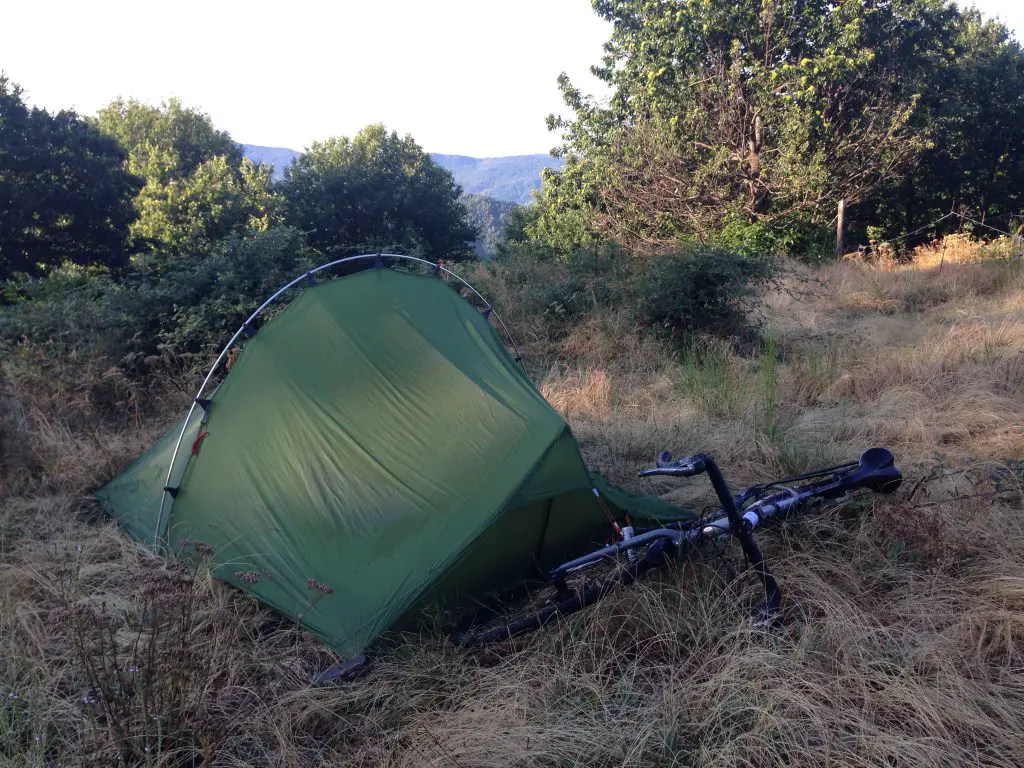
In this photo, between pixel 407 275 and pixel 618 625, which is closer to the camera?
pixel 618 625

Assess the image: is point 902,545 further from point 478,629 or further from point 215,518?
point 215,518

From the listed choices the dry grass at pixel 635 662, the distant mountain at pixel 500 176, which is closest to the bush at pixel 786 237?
the dry grass at pixel 635 662

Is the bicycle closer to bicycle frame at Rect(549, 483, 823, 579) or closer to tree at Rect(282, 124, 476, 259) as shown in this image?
bicycle frame at Rect(549, 483, 823, 579)

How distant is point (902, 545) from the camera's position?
3.03 metres

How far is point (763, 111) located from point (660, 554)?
13.4 meters

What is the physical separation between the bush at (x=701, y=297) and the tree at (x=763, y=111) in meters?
5.27

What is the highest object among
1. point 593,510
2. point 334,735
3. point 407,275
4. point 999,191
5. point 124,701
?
point 999,191

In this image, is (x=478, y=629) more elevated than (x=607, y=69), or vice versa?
(x=607, y=69)

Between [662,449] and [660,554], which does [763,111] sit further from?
[660,554]

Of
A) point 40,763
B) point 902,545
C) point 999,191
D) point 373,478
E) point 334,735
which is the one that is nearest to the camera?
point 40,763

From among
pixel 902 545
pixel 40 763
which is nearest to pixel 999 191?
pixel 902 545

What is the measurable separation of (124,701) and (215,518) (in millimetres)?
1362

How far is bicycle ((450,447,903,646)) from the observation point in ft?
8.53

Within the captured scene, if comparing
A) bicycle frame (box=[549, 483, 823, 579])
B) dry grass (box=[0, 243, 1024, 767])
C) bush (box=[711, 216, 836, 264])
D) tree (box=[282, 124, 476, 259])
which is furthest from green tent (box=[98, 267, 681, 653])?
tree (box=[282, 124, 476, 259])
